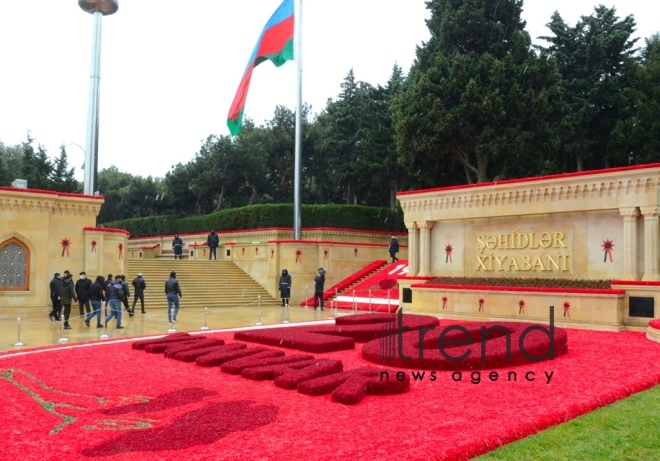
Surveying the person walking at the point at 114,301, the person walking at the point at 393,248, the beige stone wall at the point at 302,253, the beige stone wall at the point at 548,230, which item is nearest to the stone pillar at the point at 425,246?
the beige stone wall at the point at 548,230

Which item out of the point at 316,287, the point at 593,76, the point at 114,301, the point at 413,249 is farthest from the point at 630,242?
the point at 593,76

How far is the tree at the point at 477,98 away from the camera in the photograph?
31297mm

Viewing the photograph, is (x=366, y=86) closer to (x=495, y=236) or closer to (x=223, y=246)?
(x=223, y=246)

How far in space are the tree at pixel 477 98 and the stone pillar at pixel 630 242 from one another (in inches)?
577

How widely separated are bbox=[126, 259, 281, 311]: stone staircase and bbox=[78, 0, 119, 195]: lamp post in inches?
190

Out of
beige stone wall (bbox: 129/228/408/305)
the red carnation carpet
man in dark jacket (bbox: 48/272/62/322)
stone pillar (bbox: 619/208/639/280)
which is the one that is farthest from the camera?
beige stone wall (bbox: 129/228/408/305)

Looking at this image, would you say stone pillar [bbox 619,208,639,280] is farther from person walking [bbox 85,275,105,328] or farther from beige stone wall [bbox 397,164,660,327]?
person walking [bbox 85,275,105,328]

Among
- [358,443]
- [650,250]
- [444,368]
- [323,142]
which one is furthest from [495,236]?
[323,142]

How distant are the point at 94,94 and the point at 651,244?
2600cm

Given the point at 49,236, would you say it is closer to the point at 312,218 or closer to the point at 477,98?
the point at 312,218

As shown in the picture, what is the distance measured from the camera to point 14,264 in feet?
69.8

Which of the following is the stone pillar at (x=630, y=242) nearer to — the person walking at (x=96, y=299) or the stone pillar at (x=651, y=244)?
the stone pillar at (x=651, y=244)

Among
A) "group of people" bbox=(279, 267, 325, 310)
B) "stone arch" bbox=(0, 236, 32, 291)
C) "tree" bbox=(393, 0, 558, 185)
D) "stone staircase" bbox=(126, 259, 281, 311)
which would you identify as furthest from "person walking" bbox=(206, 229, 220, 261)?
"stone arch" bbox=(0, 236, 32, 291)

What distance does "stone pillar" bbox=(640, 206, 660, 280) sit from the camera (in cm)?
1647
